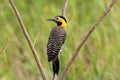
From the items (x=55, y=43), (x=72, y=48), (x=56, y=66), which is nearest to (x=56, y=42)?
(x=55, y=43)

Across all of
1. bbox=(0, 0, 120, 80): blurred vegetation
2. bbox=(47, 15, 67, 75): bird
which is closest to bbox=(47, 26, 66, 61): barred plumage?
bbox=(47, 15, 67, 75): bird

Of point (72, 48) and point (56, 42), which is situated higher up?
point (56, 42)

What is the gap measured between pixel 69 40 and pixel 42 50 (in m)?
0.88

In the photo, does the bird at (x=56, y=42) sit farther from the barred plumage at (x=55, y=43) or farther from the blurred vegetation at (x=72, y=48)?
the blurred vegetation at (x=72, y=48)

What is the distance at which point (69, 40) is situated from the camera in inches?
116

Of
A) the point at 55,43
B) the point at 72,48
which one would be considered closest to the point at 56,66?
the point at 55,43

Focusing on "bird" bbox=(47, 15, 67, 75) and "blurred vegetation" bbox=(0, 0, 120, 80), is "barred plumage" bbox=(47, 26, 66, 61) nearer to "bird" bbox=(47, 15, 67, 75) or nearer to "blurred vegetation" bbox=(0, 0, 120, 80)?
"bird" bbox=(47, 15, 67, 75)

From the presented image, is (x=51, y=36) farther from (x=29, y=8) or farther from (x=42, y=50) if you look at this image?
(x=29, y=8)

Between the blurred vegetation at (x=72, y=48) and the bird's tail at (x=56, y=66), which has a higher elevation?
the bird's tail at (x=56, y=66)

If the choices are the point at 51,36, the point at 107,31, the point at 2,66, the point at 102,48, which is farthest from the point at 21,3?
the point at 51,36

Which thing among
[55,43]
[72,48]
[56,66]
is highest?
[55,43]

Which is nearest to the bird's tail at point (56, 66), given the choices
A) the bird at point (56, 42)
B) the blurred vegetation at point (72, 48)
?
the bird at point (56, 42)

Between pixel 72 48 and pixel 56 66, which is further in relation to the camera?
pixel 72 48

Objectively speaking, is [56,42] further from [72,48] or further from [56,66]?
[72,48]
